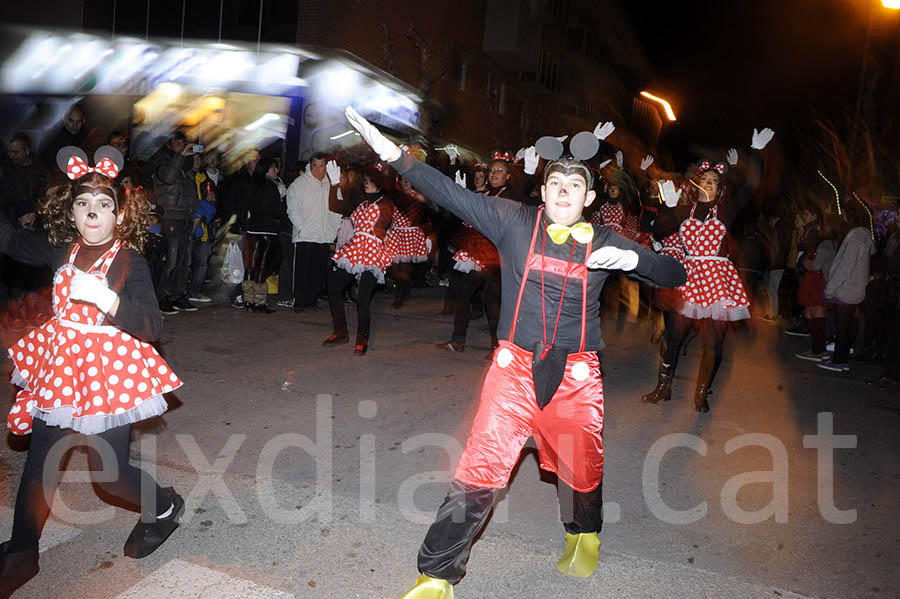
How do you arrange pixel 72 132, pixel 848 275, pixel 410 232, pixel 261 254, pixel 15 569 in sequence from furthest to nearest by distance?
pixel 261 254 → pixel 410 232 → pixel 848 275 → pixel 72 132 → pixel 15 569

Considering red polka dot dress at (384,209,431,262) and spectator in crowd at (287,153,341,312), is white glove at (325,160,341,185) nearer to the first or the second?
red polka dot dress at (384,209,431,262)

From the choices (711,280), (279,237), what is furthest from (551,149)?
(279,237)

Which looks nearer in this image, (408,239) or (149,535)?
(149,535)

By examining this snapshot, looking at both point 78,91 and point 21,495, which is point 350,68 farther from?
point 21,495

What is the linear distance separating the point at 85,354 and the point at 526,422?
192 cm

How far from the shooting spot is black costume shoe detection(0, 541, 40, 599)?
9.60ft

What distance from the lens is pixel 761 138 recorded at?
19.7ft

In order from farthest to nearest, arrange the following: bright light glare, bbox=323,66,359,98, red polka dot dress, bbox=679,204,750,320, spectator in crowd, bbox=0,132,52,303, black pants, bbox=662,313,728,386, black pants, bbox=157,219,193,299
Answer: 1. bright light glare, bbox=323,66,359,98
2. black pants, bbox=157,219,193,299
3. spectator in crowd, bbox=0,132,52,303
4. black pants, bbox=662,313,728,386
5. red polka dot dress, bbox=679,204,750,320

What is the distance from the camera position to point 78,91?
45.1 feet

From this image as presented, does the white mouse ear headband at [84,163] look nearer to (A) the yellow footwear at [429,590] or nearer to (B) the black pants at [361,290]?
(A) the yellow footwear at [429,590]

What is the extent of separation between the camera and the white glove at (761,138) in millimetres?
5957

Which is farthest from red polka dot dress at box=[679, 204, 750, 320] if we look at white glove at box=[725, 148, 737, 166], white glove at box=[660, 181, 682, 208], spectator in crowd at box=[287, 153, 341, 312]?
spectator in crowd at box=[287, 153, 341, 312]

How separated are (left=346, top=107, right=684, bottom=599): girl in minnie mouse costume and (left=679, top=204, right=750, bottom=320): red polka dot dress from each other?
2.96 m

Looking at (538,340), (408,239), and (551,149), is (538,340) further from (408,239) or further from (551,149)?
(408,239)
